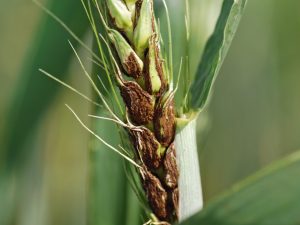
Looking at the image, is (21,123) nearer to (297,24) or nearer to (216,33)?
(216,33)

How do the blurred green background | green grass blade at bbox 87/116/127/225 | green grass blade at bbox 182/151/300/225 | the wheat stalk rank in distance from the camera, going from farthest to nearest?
the blurred green background → green grass blade at bbox 87/116/127/225 → the wheat stalk → green grass blade at bbox 182/151/300/225

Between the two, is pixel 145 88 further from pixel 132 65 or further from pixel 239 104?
pixel 239 104

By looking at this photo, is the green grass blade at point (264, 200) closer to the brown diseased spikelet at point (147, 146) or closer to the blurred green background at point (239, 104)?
the brown diseased spikelet at point (147, 146)

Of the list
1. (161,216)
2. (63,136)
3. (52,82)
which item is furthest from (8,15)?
(161,216)

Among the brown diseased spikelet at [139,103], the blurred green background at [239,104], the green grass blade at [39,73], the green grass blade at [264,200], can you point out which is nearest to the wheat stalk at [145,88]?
the brown diseased spikelet at [139,103]

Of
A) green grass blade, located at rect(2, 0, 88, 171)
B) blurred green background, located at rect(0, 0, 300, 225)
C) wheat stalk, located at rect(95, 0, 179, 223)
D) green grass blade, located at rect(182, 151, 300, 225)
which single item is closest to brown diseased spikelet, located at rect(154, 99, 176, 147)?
wheat stalk, located at rect(95, 0, 179, 223)

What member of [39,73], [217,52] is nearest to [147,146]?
[217,52]

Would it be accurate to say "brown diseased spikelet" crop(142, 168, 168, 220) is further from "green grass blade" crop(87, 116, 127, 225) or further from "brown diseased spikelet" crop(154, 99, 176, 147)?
"green grass blade" crop(87, 116, 127, 225)
